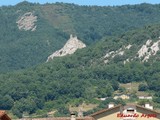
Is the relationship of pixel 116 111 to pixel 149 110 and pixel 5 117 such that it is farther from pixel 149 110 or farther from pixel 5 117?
pixel 5 117

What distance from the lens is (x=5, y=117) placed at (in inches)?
2218

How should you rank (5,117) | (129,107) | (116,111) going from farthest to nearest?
1. (116,111)
2. (129,107)
3. (5,117)

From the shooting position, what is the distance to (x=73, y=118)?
2488 inches

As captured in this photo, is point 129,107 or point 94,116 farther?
point 94,116

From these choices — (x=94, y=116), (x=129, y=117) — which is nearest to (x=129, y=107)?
(x=129, y=117)

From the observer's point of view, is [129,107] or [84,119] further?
[84,119]

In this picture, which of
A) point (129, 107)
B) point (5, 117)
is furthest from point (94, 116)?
point (5, 117)

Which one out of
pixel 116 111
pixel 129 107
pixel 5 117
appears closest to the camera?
pixel 5 117

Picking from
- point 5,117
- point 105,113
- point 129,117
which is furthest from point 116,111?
point 5,117

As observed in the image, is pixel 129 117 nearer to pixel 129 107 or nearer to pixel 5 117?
pixel 129 107

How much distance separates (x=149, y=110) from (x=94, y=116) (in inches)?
121

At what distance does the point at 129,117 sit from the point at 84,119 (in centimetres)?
802

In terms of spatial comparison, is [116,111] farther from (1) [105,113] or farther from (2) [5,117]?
(2) [5,117]

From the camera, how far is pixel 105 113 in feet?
214
